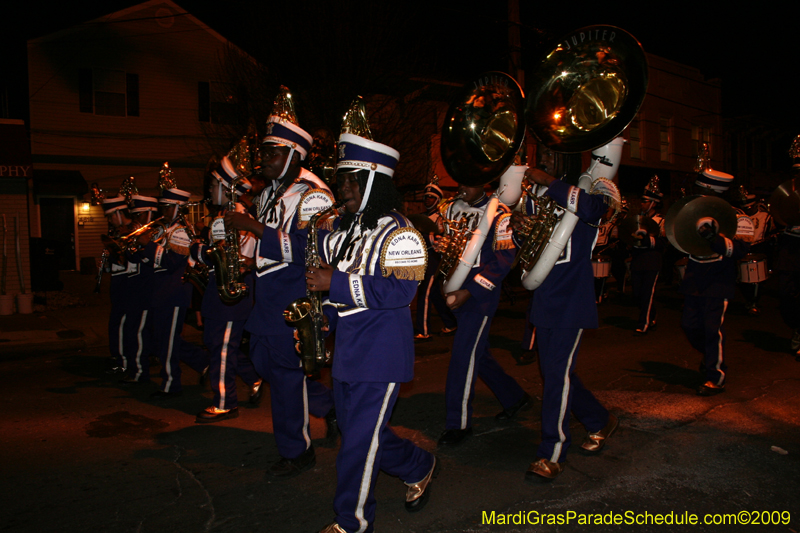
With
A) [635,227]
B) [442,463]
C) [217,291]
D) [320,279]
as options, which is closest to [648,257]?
[635,227]

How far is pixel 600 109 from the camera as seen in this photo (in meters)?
3.89

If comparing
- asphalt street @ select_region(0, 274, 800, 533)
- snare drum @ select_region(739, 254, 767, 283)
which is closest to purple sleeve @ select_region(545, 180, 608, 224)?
asphalt street @ select_region(0, 274, 800, 533)

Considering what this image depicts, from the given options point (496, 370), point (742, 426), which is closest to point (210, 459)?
point (496, 370)

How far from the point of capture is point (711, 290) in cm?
595

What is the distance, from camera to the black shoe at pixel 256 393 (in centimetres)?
585

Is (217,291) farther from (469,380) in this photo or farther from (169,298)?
(469,380)

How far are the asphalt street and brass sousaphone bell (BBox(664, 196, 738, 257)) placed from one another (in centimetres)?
153

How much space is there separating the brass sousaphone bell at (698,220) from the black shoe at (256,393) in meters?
4.67

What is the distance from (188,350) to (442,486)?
149 inches

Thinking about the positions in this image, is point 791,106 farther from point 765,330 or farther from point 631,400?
point 631,400

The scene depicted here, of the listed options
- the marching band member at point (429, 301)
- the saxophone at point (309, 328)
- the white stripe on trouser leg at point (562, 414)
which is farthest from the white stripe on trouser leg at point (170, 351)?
the white stripe on trouser leg at point (562, 414)

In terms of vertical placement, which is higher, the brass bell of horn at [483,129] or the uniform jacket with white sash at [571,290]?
the brass bell of horn at [483,129]

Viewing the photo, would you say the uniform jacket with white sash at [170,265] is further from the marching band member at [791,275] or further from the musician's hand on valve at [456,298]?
the marching band member at [791,275]

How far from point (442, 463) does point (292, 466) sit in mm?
1105
